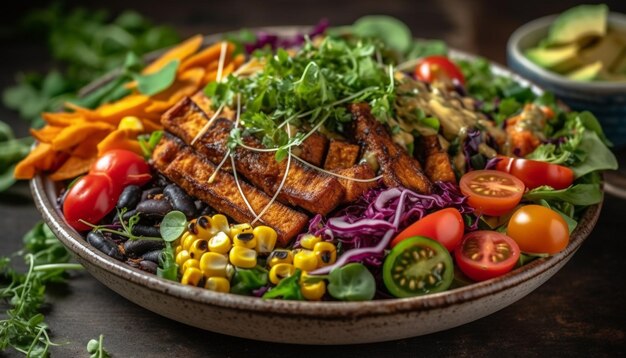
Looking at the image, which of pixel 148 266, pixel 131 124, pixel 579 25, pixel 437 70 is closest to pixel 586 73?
pixel 579 25

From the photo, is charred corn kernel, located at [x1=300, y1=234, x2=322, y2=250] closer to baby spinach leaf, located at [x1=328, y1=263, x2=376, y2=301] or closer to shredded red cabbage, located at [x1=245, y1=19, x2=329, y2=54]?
baby spinach leaf, located at [x1=328, y1=263, x2=376, y2=301]

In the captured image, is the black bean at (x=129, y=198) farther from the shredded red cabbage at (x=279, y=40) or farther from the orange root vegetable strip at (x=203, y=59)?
the shredded red cabbage at (x=279, y=40)

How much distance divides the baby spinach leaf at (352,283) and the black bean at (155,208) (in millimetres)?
1210

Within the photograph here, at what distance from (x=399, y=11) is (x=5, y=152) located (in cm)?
522

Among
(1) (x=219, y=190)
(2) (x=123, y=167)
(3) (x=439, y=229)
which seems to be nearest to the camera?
(3) (x=439, y=229)

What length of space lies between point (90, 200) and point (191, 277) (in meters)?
1.08

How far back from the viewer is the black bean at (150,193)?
471 centimetres

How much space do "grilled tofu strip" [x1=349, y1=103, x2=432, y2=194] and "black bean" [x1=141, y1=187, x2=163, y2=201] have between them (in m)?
1.32

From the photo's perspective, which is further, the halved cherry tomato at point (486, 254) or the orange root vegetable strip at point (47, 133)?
the orange root vegetable strip at point (47, 133)

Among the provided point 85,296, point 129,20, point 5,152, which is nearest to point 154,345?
point 85,296

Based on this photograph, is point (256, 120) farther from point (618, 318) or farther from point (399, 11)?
point (399, 11)

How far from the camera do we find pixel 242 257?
13.2 feet

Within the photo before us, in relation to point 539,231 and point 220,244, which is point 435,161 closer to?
point 539,231

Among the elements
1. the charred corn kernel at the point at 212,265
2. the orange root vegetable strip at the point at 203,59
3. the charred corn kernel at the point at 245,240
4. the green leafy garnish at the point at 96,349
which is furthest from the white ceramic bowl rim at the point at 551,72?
the green leafy garnish at the point at 96,349
